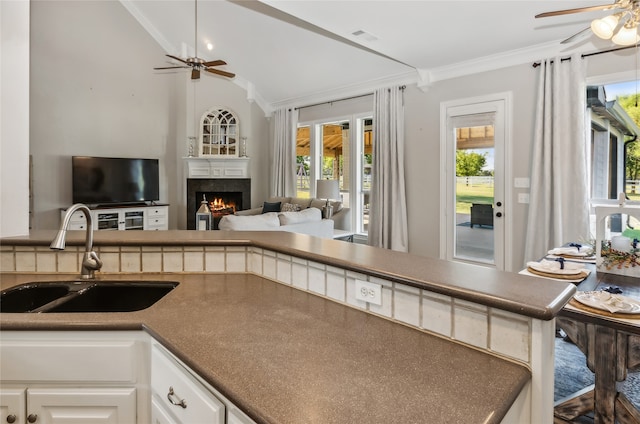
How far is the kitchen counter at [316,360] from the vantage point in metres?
0.68

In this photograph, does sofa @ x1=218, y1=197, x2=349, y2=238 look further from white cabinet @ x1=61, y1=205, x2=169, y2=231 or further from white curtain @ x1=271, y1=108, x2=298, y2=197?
white cabinet @ x1=61, y1=205, x2=169, y2=231

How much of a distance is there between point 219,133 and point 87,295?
6.05 m

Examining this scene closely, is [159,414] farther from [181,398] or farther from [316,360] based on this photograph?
[316,360]

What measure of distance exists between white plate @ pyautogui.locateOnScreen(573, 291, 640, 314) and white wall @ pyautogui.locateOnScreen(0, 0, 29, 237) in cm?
249

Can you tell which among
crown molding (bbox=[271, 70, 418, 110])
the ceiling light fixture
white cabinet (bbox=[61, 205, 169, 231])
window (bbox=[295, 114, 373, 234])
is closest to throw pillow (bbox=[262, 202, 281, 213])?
window (bbox=[295, 114, 373, 234])

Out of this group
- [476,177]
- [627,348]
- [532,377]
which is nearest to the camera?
[532,377]

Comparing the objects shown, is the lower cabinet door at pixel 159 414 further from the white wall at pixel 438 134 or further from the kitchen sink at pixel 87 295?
the white wall at pixel 438 134

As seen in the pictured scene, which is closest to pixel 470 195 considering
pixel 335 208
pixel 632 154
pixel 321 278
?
pixel 632 154

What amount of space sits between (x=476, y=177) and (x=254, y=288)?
390cm

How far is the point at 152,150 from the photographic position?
679cm

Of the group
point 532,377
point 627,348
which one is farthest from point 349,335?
point 627,348

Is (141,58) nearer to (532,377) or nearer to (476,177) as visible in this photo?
(476,177)

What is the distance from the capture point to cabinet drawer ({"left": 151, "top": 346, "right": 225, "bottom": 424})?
0.85m

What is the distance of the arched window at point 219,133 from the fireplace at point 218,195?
0.54 meters
